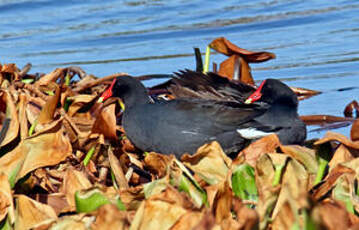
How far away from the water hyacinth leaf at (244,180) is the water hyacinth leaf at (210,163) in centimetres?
8

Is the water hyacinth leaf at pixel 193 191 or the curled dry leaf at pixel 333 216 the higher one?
the curled dry leaf at pixel 333 216

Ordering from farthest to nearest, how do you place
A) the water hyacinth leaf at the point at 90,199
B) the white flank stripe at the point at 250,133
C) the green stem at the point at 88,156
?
the white flank stripe at the point at 250,133, the green stem at the point at 88,156, the water hyacinth leaf at the point at 90,199

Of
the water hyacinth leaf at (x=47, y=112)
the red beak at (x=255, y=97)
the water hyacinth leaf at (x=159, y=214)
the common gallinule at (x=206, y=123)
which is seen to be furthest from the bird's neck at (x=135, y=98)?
the water hyacinth leaf at (x=159, y=214)

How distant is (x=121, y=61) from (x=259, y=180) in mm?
5354

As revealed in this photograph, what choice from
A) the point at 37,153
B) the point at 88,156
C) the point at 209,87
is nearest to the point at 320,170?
the point at 37,153

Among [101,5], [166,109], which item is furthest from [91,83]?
[101,5]

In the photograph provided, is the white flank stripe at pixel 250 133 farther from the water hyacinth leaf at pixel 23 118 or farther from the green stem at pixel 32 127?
the water hyacinth leaf at pixel 23 118

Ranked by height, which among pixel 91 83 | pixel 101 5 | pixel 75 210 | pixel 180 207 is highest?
pixel 180 207

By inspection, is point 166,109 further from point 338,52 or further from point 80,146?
point 338,52

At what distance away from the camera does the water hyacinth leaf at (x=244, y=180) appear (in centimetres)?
272

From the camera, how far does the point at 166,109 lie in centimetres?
420

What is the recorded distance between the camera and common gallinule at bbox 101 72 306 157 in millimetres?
4105

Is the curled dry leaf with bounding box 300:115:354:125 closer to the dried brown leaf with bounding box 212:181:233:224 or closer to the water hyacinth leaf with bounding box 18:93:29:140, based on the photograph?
the water hyacinth leaf with bounding box 18:93:29:140

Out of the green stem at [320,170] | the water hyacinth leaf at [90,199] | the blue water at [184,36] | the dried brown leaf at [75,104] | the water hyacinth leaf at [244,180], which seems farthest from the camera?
the blue water at [184,36]
